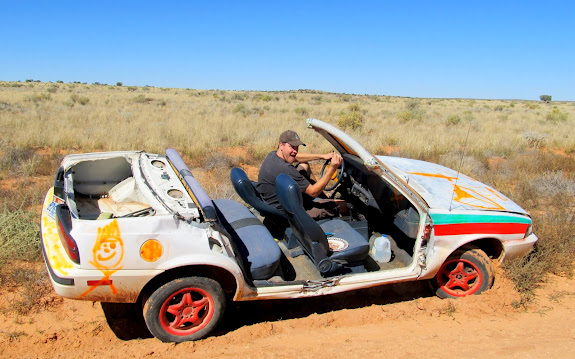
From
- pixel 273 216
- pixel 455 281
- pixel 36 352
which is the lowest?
pixel 36 352

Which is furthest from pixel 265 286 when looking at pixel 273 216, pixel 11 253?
pixel 11 253

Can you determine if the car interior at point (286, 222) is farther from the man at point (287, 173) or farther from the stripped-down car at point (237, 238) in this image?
the man at point (287, 173)

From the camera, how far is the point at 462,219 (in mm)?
3912

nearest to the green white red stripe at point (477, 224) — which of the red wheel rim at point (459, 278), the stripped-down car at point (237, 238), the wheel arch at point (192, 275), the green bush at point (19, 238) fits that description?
the stripped-down car at point (237, 238)

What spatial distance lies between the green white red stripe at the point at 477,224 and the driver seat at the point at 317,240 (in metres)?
0.73

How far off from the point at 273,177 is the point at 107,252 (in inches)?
78.5

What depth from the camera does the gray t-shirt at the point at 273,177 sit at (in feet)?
14.5

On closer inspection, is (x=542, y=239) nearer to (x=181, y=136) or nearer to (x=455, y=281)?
(x=455, y=281)

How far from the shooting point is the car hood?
13.2 ft

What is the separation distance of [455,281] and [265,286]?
2122 millimetres

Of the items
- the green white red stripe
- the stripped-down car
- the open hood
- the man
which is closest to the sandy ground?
the stripped-down car

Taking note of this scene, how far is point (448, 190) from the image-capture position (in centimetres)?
443

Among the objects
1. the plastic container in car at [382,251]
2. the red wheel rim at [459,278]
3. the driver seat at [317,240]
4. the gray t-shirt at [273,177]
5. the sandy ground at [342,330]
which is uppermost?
the gray t-shirt at [273,177]

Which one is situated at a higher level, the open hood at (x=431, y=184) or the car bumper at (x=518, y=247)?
the open hood at (x=431, y=184)
